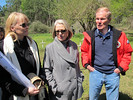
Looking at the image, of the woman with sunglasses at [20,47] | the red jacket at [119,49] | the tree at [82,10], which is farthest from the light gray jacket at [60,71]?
the tree at [82,10]

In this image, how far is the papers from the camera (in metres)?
1.46

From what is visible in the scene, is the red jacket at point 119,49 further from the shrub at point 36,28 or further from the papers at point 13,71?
the shrub at point 36,28

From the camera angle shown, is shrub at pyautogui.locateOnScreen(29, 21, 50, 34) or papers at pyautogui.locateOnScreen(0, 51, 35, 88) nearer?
papers at pyautogui.locateOnScreen(0, 51, 35, 88)

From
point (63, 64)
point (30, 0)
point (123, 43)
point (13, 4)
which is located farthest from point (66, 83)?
point (13, 4)

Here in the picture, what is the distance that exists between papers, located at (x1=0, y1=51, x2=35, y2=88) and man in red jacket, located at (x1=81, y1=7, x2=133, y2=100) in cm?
131

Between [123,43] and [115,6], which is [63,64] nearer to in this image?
[123,43]

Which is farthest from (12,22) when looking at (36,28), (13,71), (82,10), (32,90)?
(36,28)

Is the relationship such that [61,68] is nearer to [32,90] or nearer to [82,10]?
[32,90]

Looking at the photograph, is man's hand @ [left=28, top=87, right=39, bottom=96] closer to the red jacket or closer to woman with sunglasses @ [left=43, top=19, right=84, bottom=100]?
woman with sunglasses @ [left=43, top=19, right=84, bottom=100]

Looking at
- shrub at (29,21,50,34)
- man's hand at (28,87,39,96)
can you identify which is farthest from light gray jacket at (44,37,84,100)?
shrub at (29,21,50,34)

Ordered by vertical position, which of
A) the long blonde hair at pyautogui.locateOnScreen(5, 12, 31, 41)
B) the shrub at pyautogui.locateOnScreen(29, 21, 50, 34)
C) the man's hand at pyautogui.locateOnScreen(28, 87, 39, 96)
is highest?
the long blonde hair at pyautogui.locateOnScreen(5, 12, 31, 41)

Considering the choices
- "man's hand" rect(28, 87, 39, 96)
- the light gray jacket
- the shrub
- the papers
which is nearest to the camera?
the papers

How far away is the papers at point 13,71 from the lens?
146 cm

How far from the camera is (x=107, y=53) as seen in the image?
234cm
